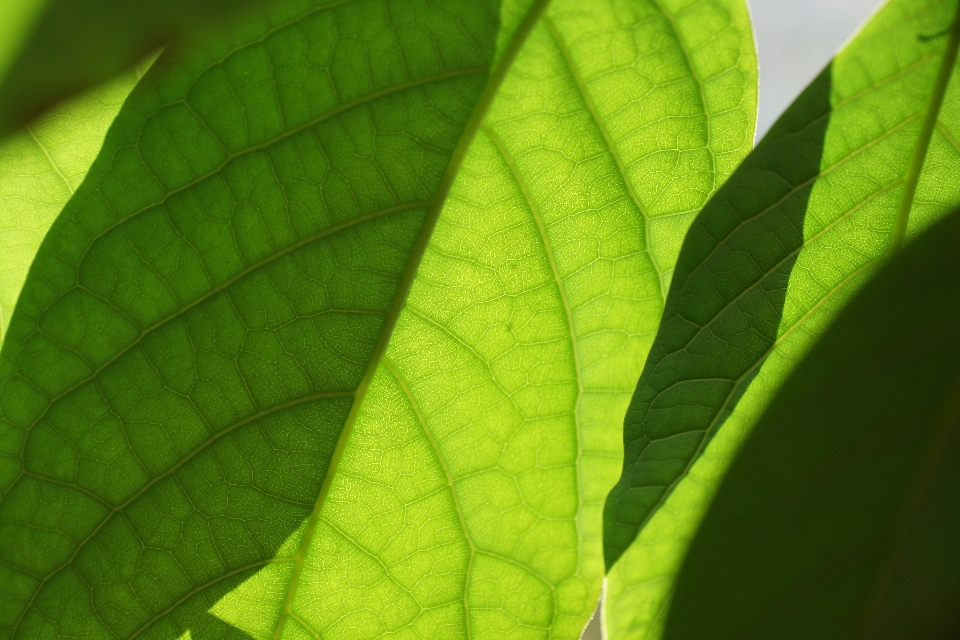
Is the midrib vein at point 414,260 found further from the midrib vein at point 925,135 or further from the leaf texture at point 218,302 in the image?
the midrib vein at point 925,135

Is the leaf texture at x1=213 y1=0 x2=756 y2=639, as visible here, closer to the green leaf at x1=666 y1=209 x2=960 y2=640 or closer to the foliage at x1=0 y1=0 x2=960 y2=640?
the foliage at x1=0 y1=0 x2=960 y2=640

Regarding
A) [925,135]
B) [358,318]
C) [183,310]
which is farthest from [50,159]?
[925,135]

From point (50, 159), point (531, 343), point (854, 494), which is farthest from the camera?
point (531, 343)

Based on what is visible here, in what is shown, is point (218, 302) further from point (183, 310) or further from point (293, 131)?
point (293, 131)

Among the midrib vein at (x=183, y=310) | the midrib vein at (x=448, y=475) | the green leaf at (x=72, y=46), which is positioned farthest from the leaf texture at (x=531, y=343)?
the green leaf at (x=72, y=46)

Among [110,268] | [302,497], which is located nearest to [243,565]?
[302,497]

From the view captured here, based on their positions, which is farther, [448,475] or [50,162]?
[448,475]

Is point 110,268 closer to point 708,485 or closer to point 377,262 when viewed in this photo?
point 377,262
